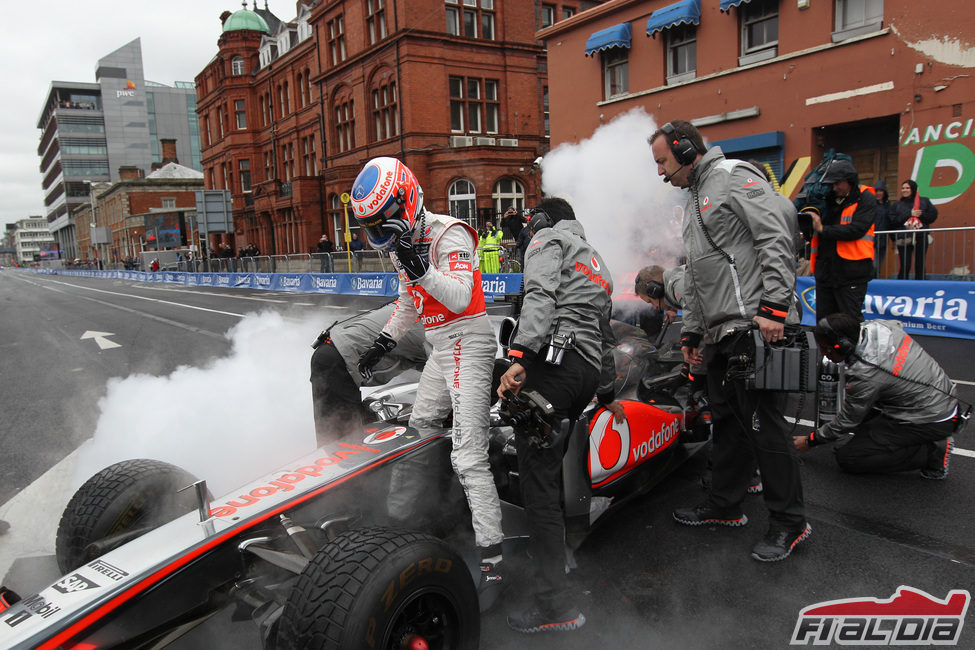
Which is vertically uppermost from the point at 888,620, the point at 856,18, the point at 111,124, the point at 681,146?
the point at 111,124

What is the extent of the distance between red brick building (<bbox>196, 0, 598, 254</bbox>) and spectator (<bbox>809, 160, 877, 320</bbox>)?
1821 centimetres

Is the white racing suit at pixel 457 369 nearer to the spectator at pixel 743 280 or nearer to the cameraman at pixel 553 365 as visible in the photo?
the cameraman at pixel 553 365

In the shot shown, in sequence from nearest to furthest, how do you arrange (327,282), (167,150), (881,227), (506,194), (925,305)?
(925,305) → (881,227) → (327,282) → (506,194) → (167,150)

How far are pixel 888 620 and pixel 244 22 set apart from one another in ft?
162

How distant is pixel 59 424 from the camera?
558 cm

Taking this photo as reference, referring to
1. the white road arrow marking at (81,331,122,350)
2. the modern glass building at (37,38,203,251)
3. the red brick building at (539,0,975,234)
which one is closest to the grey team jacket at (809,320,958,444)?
the white road arrow marking at (81,331,122,350)

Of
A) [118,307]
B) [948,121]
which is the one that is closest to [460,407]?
[948,121]

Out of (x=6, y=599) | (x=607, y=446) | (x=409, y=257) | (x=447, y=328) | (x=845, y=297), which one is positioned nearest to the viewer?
(x=6, y=599)

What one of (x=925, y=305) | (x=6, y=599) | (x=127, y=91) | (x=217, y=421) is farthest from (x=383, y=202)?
(x=127, y=91)

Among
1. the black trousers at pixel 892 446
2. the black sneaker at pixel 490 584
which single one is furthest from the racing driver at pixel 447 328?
the black trousers at pixel 892 446

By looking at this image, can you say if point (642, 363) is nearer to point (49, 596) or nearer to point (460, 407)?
point (460, 407)

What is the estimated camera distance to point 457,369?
2.83m

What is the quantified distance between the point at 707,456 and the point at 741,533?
90cm

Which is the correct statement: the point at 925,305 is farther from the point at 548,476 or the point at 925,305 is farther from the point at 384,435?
the point at 384,435
